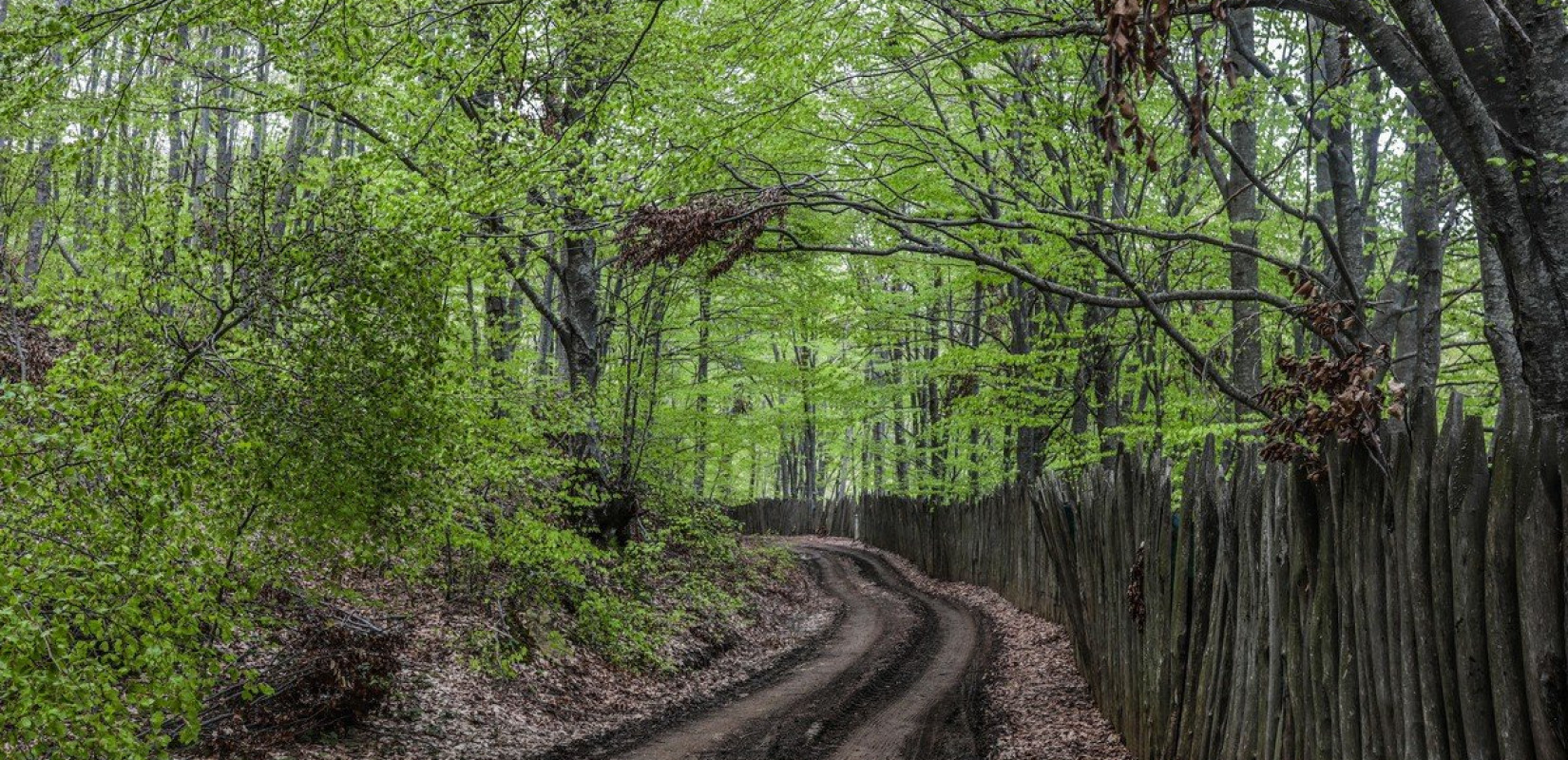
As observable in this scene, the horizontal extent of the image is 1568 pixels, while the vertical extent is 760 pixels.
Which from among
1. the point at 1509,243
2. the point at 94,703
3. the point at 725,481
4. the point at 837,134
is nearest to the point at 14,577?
the point at 94,703

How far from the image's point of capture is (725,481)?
26188mm

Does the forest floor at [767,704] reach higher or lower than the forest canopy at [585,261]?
lower

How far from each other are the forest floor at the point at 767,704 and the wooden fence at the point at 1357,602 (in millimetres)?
1509

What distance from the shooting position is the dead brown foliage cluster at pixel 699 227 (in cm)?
807

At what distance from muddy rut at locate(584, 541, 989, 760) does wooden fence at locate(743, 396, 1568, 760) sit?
183cm

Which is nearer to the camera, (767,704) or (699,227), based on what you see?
(699,227)

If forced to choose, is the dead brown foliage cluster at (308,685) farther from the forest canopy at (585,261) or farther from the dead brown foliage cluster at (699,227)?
the dead brown foliage cluster at (699,227)

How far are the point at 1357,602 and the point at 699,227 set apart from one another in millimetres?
5590

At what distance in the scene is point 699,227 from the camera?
8039mm

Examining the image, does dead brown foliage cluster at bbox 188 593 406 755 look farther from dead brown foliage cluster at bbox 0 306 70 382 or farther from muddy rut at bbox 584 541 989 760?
dead brown foliage cluster at bbox 0 306 70 382

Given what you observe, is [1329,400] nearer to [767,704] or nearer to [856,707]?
[856,707]

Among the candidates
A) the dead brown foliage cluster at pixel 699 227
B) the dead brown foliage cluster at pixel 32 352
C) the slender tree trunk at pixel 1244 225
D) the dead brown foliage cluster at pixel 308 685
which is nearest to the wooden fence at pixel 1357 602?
the dead brown foliage cluster at pixel 699 227

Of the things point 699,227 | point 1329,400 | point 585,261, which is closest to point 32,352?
point 585,261

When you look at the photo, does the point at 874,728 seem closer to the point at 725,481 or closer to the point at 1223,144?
the point at 1223,144
